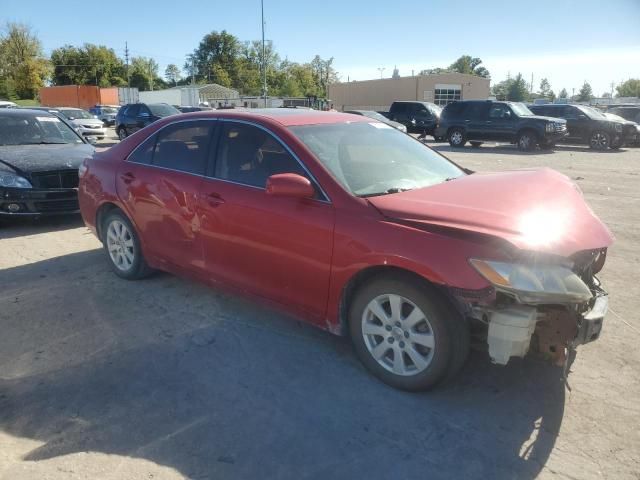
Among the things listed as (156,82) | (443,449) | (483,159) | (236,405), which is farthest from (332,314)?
(156,82)

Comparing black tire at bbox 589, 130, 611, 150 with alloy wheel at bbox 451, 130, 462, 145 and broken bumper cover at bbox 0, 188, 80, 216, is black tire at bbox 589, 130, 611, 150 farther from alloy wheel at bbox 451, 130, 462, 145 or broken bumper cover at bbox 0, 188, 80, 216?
broken bumper cover at bbox 0, 188, 80, 216

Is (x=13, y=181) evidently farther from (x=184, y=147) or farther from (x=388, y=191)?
(x=388, y=191)

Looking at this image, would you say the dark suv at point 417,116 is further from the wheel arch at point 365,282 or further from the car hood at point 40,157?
the wheel arch at point 365,282

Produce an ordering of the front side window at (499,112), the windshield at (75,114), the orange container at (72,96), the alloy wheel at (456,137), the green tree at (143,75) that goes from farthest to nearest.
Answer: the green tree at (143,75), the orange container at (72,96), the windshield at (75,114), the alloy wheel at (456,137), the front side window at (499,112)

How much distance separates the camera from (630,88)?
348ft

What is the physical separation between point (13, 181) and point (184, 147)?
3.83m

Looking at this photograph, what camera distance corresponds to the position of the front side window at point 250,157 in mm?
3725

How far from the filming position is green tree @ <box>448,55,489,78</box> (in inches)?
4617

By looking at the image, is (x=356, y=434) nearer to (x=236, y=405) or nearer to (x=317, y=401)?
(x=317, y=401)

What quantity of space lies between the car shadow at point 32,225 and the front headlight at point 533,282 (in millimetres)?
6522

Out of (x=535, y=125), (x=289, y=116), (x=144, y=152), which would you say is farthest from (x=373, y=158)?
(x=535, y=125)

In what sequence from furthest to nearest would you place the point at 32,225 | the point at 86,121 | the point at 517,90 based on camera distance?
the point at 517,90 → the point at 86,121 → the point at 32,225

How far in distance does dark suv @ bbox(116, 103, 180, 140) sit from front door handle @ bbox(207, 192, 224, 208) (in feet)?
60.6

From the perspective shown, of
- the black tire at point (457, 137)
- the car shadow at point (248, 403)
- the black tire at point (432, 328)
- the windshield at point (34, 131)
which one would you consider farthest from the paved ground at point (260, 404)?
the black tire at point (457, 137)
